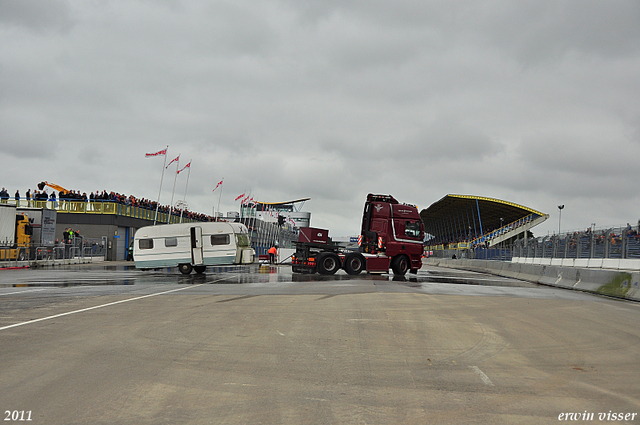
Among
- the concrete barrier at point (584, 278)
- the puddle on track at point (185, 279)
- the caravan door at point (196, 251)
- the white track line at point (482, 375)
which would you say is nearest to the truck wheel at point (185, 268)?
the puddle on track at point (185, 279)

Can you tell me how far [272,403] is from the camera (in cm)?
479

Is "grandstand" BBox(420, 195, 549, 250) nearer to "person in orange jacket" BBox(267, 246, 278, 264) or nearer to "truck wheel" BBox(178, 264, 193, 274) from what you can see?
"person in orange jacket" BBox(267, 246, 278, 264)

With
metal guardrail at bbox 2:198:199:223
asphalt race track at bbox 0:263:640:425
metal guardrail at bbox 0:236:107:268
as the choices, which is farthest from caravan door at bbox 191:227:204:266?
metal guardrail at bbox 2:198:199:223

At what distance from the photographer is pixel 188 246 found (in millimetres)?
26547

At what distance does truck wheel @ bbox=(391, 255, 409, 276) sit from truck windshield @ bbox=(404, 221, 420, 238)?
3.93 feet

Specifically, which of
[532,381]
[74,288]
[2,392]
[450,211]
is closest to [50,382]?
[2,392]

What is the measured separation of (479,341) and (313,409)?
13.3 ft

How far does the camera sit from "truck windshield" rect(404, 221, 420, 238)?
27.4 meters

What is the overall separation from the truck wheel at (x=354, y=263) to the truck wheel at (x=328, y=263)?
1.74 feet

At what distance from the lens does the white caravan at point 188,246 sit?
2652cm

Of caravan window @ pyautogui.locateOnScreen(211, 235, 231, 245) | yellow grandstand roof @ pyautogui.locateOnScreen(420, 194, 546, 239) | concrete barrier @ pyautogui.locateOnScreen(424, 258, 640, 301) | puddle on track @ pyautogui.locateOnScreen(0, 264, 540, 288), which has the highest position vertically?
yellow grandstand roof @ pyautogui.locateOnScreen(420, 194, 546, 239)

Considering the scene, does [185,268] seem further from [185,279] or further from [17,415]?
[17,415]

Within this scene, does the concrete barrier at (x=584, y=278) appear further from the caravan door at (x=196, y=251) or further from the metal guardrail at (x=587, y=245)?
the caravan door at (x=196, y=251)

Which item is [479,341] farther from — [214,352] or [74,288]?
[74,288]
